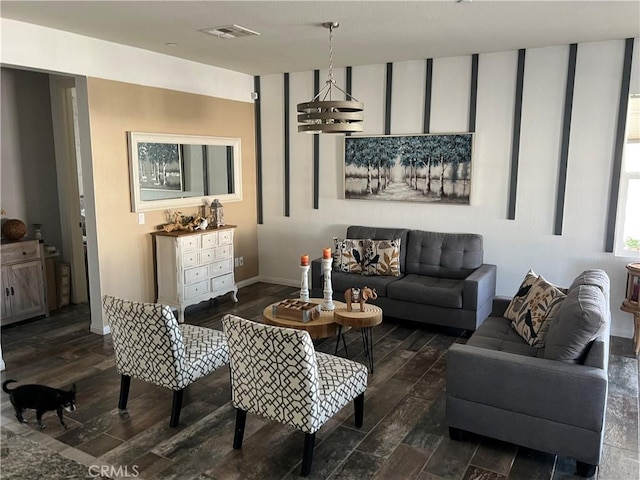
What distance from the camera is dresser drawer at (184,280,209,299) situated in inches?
207

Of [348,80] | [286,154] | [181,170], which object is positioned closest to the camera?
[181,170]

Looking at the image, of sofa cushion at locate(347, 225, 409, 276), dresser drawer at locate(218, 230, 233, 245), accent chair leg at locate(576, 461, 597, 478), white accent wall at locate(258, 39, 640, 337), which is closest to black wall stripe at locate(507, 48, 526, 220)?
white accent wall at locate(258, 39, 640, 337)

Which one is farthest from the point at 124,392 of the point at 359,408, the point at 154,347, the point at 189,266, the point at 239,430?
the point at 189,266

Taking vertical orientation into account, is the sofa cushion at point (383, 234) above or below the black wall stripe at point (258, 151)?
below

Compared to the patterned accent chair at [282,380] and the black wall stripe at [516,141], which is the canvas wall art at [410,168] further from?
the patterned accent chair at [282,380]

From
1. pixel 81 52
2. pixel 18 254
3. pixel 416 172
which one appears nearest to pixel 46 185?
pixel 18 254

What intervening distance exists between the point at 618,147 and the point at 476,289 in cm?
188

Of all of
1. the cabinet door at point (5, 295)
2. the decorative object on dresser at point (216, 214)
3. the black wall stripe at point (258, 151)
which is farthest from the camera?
the black wall stripe at point (258, 151)

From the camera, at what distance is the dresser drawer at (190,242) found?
517cm

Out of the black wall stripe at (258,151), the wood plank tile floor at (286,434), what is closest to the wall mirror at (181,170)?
the black wall stripe at (258,151)

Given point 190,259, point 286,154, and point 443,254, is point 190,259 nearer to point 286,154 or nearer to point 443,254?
point 286,154

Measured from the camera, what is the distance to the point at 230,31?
4219 millimetres

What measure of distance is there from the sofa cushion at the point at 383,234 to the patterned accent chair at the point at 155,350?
2753 millimetres

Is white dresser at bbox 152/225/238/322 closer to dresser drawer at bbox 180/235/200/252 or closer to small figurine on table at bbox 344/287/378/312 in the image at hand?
dresser drawer at bbox 180/235/200/252
